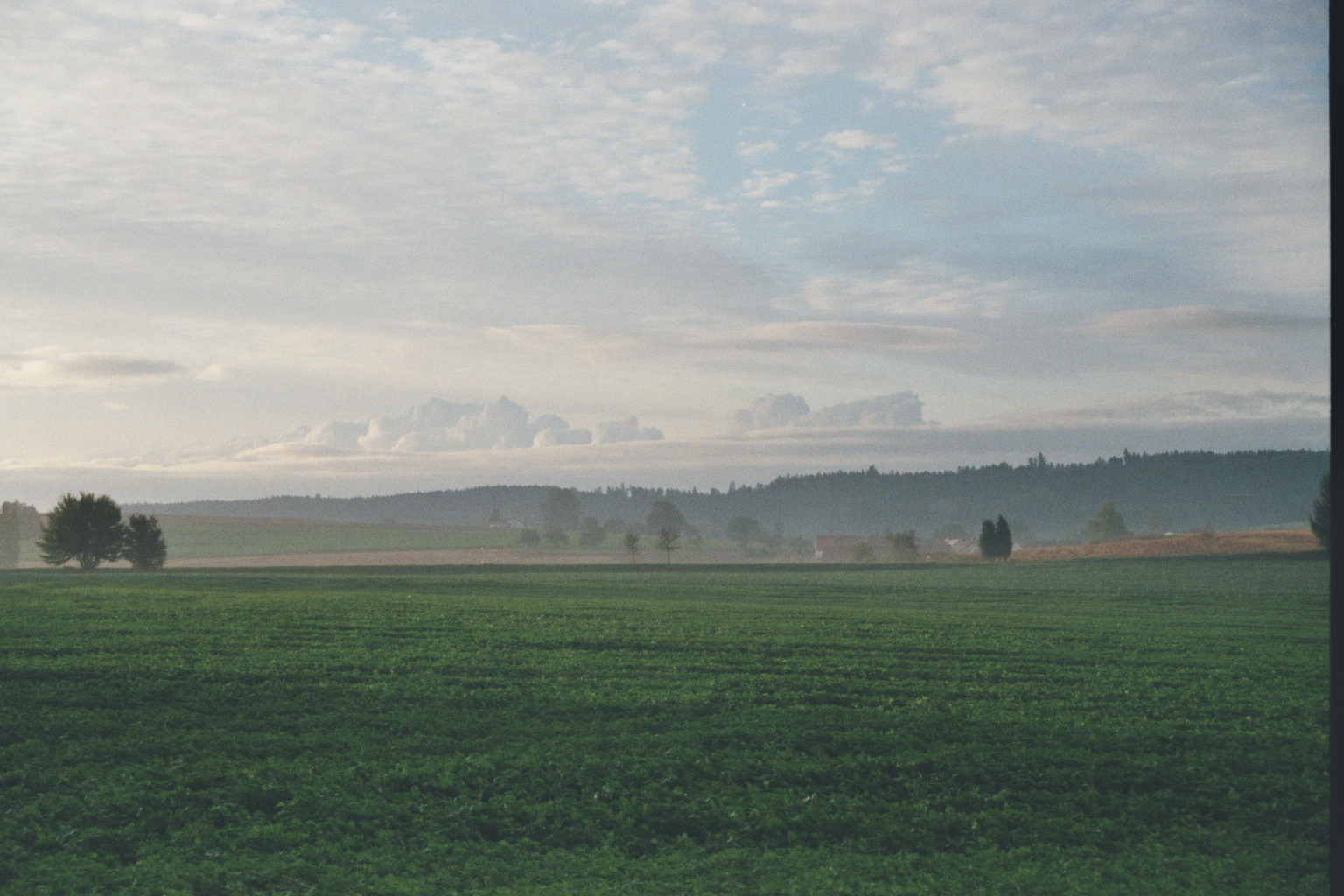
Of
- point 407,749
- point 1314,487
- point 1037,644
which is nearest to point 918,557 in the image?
point 1314,487

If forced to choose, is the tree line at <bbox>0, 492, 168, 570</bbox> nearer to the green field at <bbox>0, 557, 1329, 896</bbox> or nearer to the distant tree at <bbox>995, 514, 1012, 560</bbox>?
the green field at <bbox>0, 557, 1329, 896</bbox>

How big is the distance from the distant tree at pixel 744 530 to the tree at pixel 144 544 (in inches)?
2608

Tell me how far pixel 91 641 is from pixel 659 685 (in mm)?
14607

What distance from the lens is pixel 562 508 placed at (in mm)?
119312

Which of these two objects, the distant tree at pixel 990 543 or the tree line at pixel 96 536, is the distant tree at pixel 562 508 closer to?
the distant tree at pixel 990 543

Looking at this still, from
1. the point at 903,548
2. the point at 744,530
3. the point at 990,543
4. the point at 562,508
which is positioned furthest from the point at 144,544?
the point at 744,530

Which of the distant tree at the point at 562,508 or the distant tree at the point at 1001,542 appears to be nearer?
the distant tree at the point at 1001,542

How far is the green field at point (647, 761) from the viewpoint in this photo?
13188mm

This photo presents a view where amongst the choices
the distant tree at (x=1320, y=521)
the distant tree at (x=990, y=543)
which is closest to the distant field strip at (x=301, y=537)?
the distant tree at (x=990, y=543)

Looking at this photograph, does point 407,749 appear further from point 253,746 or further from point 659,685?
point 659,685

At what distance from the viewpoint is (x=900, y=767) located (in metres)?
16.7

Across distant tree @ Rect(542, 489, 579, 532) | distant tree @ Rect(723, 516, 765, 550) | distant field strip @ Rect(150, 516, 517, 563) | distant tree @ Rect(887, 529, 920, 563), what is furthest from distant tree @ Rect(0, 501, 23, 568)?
distant tree @ Rect(887, 529, 920, 563)

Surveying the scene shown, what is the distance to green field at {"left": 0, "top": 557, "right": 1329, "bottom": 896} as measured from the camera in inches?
519

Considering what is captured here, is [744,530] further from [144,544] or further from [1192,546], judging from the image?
[144,544]
